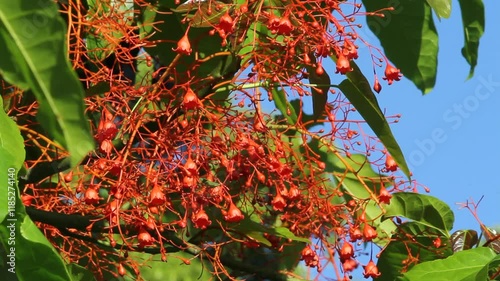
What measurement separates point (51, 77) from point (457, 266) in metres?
0.81

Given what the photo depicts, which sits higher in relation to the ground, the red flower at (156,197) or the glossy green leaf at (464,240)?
the red flower at (156,197)

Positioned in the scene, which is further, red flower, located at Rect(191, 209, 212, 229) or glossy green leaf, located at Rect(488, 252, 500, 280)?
red flower, located at Rect(191, 209, 212, 229)

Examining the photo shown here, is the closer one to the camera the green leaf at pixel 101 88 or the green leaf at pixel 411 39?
the green leaf at pixel 101 88

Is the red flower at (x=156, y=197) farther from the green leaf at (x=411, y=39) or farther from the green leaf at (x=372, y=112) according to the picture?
the green leaf at (x=411, y=39)

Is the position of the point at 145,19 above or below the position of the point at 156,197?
above

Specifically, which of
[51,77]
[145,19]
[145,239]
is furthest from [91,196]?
[51,77]

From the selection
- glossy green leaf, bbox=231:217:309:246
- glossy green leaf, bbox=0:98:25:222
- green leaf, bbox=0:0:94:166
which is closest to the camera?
green leaf, bbox=0:0:94:166

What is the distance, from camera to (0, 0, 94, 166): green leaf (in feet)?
1.96

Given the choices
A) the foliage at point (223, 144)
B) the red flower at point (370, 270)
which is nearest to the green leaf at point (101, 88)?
the foliage at point (223, 144)

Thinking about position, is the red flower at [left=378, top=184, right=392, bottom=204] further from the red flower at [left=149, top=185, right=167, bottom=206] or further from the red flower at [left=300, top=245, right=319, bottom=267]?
the red flower at [left=149, top=185, right=167, bottom=206]

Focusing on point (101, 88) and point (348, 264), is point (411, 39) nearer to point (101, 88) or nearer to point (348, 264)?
point (348, 264)

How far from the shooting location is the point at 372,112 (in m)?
1.26

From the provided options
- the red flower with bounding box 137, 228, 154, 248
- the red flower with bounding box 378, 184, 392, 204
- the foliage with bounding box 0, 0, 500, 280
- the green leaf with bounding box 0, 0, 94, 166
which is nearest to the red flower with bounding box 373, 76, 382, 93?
the foliage with bounding box 0, 0, 500, 280

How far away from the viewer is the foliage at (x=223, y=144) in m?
1.26
